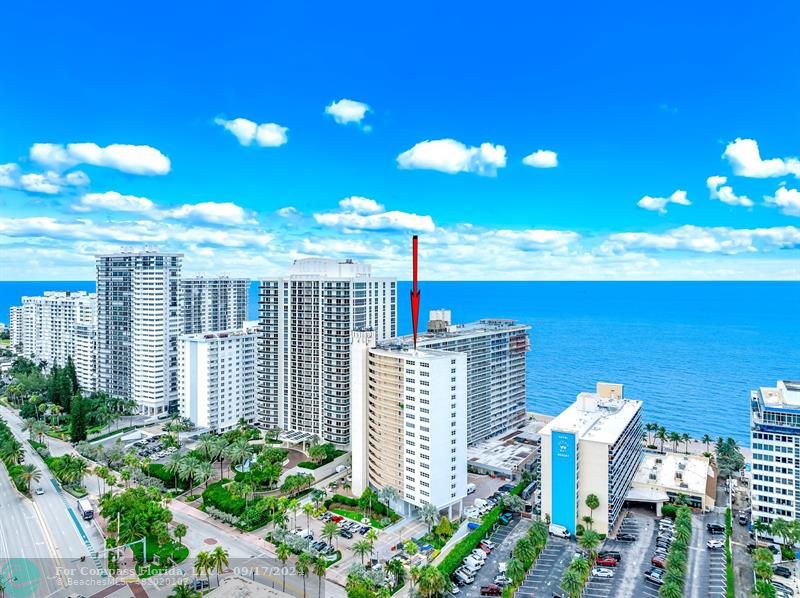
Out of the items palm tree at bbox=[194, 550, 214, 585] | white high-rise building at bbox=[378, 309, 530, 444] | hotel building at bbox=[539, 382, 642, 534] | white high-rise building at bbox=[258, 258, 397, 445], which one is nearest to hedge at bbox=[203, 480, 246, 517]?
palm tree at bbox=[194, 550, 214, 585]

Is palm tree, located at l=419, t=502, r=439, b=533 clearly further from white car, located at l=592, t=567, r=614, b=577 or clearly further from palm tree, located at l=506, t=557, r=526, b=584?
white car, located at l=592, t=567, r=614, b=577

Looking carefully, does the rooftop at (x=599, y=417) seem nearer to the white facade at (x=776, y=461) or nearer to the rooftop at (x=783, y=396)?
the white facade at (x=776, y=461)

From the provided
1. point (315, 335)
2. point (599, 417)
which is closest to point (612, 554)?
point (599, 417)

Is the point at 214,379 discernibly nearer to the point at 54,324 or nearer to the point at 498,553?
the point at 498,553

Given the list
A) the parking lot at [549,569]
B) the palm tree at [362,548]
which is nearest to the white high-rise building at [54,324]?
the palm tree at [362,548]

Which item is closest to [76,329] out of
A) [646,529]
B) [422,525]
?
[422,525]

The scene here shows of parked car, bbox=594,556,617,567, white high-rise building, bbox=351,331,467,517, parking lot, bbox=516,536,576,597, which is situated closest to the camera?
parking lot, bbox=516,536,576,597
